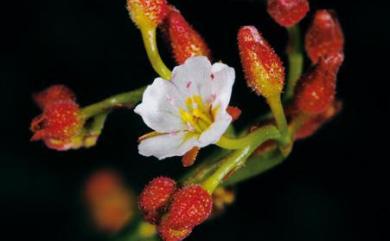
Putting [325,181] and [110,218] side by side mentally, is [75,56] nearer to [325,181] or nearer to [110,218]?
[110,218]

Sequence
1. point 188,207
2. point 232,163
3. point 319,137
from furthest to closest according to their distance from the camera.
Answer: point 319,137
point 232,163
point 188,207

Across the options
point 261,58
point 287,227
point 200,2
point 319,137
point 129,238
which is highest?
point 261,58

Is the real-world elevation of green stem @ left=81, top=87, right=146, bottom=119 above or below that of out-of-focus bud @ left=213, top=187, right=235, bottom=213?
above

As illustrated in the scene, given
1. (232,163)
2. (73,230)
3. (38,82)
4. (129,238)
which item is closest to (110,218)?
(73,230)

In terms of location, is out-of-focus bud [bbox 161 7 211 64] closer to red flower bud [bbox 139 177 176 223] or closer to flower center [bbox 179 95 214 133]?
flower center [bbox 179 95 214 133]

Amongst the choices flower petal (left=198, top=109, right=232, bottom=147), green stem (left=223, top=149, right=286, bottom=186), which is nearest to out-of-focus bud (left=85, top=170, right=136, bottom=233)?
green stem (left=223, top=149, right=286, bottom=186)

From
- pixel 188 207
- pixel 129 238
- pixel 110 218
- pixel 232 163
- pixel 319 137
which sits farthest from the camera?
pixel 110 218

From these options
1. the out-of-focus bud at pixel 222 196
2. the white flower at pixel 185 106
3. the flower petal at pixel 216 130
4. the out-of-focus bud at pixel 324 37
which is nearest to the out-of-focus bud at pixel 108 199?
the out-of-focus bud at pixel 222 196
